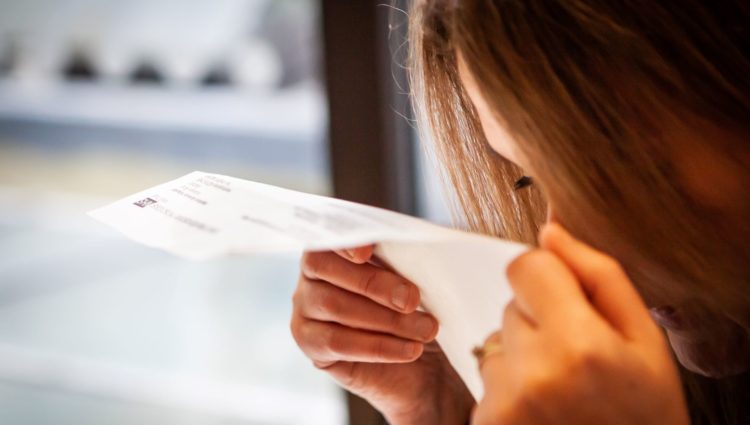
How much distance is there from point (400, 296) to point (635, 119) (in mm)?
225

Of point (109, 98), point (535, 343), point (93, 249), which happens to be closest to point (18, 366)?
point (93, 249)

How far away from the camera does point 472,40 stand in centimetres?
63

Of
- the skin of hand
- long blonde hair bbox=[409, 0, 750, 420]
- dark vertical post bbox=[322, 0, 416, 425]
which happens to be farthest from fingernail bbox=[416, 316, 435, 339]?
dark vertical post bbox=[322, 0, 416, 425]

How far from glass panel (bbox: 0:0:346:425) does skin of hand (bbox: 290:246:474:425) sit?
36.8 inches

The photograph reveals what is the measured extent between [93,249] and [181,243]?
2.05 meters

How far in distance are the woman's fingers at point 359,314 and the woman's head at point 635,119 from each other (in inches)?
6.5

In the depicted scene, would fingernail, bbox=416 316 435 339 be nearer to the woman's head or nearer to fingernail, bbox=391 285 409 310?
fingernail, bbox=391 285 409 310

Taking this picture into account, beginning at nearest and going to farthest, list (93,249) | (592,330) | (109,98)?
(592,330)
(109,98)
(93,249)

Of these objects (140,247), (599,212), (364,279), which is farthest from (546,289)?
(140,247)

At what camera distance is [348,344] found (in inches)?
31.7

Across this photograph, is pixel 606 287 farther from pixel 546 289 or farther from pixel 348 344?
pixel 348 344

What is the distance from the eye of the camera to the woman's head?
23.8 inches

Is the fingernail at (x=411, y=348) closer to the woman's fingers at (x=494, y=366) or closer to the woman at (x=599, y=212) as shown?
the woman at (x=599, y=212)

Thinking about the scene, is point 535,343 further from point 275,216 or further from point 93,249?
point 93,249
